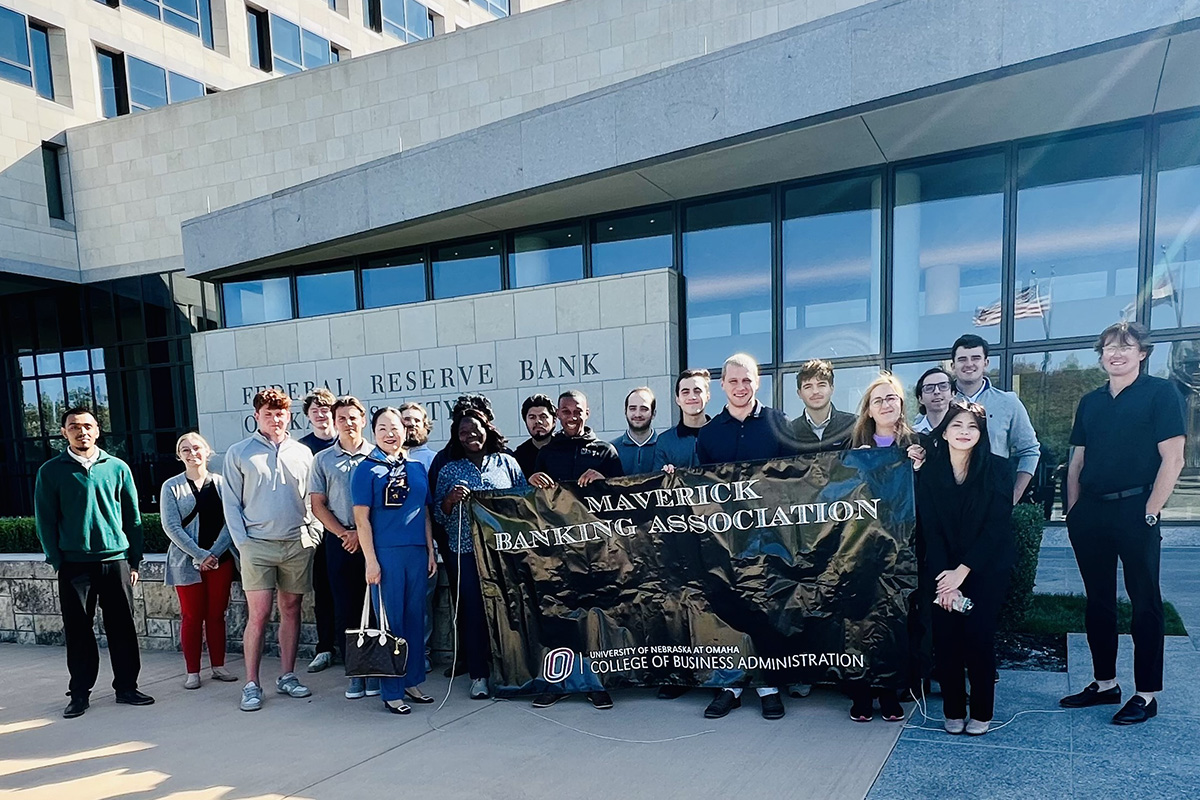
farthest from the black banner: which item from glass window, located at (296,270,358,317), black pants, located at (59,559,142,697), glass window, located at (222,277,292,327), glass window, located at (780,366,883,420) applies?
glass window, located at (222,277,292,327)

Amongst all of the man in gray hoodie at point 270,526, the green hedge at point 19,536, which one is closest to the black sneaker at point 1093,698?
the man in gray hoodie at point 270,526

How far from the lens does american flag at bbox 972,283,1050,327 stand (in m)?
8.41

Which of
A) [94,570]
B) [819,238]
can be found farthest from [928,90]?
[94,570]

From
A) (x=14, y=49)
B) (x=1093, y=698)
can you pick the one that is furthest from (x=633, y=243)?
(x=14, y=49)

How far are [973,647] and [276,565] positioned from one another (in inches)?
165

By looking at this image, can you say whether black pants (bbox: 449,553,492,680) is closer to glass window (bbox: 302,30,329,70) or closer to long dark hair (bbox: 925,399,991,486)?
long dark hair (bbox: 925,399,991,486)

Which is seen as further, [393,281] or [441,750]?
[393,281]

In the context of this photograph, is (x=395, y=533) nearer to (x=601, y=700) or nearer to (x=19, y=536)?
(x=601, y=700)

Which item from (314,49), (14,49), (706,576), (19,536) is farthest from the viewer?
(314,49)

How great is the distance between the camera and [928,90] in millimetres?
7105

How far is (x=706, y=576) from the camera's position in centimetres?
395

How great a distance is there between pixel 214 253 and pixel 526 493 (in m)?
11.0

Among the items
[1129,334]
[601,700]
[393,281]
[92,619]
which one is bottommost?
[601,700]

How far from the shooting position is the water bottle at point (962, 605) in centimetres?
332
